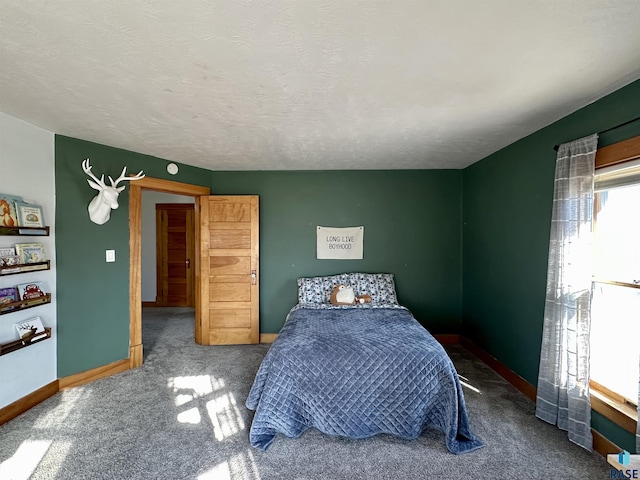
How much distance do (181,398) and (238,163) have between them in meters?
2.71

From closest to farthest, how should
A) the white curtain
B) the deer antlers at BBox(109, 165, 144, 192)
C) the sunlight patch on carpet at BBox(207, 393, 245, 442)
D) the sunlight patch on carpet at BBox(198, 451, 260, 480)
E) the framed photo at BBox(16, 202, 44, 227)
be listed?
the sunlight patch on carpet at BBox(198, 451, 260, 480) < the white curtain < the sunlight patch on carpet at BBox(207, 393, 245, 442) < the framed photo at BBox(16, 202, 44, 227) < the deer antlers at BBox(109, 165, 144, 192)

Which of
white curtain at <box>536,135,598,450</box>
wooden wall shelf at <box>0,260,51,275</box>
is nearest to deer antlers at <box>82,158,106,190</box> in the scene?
wooden wall shelf at <box>0,260,51,275</box>

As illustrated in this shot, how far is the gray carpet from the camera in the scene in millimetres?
1756

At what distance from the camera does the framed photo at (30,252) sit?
2.34m

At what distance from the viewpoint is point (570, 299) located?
203 centimetres

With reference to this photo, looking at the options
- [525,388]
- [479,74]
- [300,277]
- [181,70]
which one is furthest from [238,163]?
[525,388]

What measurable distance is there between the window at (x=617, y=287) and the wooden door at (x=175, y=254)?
598 cm

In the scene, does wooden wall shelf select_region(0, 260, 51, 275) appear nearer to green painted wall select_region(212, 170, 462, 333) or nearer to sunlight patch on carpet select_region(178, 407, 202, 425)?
sunlight patch on carpet select_region(178, 407, 202, 425)

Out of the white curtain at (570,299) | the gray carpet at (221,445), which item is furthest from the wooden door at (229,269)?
the white curtain at (570,299)

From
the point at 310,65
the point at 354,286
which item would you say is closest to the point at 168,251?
the point at 354,286

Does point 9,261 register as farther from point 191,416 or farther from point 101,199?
point 191,416

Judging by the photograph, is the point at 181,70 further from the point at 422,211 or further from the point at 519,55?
the point at 422,211

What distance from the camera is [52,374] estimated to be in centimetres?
265

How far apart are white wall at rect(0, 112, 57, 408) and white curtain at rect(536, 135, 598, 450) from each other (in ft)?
14.2
